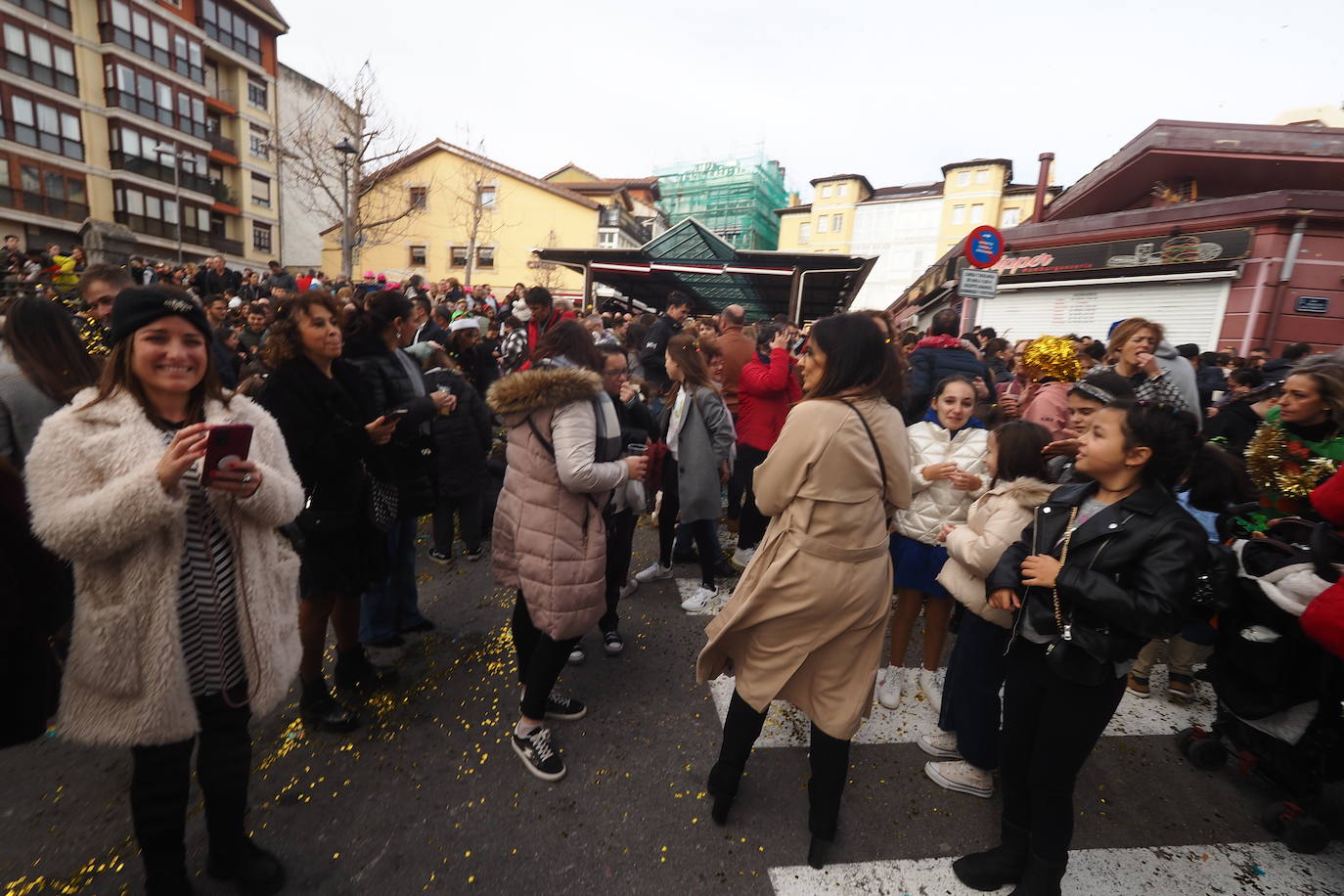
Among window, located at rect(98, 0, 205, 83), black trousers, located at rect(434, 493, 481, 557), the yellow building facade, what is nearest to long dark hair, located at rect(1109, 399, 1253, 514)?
black trousers, located at rect(434, 493, 481, 557)

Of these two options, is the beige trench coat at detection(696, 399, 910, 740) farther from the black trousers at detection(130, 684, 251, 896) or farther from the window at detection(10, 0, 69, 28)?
the window at detection(10, 0, 69, 28)

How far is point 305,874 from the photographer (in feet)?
7.32

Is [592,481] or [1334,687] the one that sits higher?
[592,481]

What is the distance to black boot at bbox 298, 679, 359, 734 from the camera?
298 cm

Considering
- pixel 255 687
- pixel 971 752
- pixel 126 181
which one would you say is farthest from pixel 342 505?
pixel 126 181

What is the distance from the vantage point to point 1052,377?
14.3 feet

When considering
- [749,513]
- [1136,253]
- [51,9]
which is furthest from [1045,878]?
[51,9]

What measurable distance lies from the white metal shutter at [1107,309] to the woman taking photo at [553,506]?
45.0ft

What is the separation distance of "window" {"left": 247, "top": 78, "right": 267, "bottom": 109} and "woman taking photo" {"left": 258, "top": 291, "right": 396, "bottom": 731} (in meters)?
44.9

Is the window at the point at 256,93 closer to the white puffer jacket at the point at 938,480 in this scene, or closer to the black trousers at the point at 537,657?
the black trousers at the point at 537,657

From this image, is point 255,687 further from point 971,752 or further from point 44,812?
point 971,752

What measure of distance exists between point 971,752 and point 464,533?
411 centimetres

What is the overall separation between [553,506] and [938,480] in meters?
2.09

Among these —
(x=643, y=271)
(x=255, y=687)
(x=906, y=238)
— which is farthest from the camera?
(x=906, y=238)
